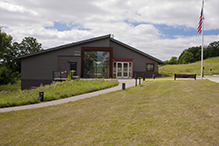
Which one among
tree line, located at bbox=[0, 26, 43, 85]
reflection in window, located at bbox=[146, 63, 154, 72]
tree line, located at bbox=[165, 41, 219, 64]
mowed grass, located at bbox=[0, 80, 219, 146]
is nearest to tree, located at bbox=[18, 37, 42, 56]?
tree line, located at bbox=[0, 26, 43, 85]

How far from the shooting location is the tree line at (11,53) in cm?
3696

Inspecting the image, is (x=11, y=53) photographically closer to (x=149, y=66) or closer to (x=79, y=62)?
(x=79, y=62)

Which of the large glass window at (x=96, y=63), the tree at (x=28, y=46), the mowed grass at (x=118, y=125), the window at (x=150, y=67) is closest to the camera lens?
the mowed grass at (x=118, y=125)

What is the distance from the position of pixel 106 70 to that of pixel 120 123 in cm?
1801

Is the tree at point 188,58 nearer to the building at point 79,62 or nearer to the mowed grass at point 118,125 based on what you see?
the building at point 79,62

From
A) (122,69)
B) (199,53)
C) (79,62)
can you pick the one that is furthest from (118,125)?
(199,53)

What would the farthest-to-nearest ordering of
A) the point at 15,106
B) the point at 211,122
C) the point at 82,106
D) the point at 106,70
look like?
the point at 106,70 < the point at 15,106 < the point at 82,106 < the point at 211,122

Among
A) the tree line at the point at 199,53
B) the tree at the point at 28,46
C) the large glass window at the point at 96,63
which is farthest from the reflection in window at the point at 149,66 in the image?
the tree line at the point at 199,53

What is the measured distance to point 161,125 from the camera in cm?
599

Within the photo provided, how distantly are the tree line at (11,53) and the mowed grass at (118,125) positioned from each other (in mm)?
32009

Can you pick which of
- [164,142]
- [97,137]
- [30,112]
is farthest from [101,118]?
[30,112]

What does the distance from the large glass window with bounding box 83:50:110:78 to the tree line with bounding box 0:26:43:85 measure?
19.4 m

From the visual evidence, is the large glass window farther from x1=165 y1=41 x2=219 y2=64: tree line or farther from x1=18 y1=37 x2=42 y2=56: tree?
Result: x1=165 y1=41 x2=219 y2=64: tree line

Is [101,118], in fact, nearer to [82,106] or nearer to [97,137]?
[97,137]
